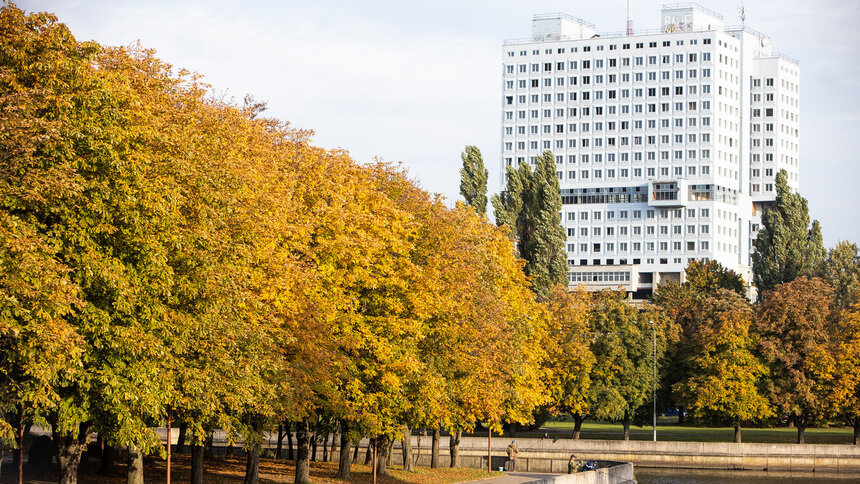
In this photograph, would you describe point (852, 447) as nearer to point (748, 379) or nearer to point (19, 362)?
point (748, 379)

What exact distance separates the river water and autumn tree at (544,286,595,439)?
468 inches

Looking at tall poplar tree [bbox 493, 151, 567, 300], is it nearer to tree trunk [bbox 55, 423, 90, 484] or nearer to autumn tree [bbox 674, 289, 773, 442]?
autumn tree [bbox 674, 289, 773, 442]

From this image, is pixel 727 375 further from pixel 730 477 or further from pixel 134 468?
pixel 134 468

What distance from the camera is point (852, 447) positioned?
79250mm

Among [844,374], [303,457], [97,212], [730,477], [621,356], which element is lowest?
[730,477]

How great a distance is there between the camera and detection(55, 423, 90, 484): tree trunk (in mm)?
31984

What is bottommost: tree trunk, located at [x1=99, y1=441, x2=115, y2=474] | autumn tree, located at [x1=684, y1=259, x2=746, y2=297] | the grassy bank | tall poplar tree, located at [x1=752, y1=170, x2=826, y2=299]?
the grassy bank

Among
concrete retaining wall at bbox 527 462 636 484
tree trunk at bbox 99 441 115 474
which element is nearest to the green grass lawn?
concrete retaining wall at bbox 527 462 636 484

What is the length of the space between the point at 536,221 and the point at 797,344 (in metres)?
28.8

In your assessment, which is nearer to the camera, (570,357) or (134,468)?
(134,468)

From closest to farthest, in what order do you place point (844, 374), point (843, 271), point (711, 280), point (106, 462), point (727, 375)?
point (106, 462), point (844, 374), point (727, 375), point (843, 271), point (711, 280)

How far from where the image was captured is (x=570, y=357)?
88.1 meters

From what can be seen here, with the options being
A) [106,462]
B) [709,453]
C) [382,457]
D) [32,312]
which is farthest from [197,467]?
[709,453]

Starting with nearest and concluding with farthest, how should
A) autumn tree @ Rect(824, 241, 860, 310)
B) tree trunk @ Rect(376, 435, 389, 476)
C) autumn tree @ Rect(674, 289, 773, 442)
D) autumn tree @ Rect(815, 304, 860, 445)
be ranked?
tree trunk @ Rect(376, 435, 389, 476), autumn tree @ Rect(815, 304, 860, 445), autumn tree @ Rect(674, 289, 773, 442), autumn tree @ Rect(824, 241, 860, 310)
